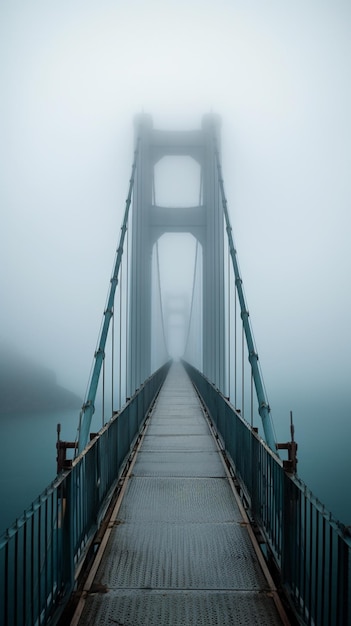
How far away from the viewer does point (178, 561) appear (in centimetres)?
432

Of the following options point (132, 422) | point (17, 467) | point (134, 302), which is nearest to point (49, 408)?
point (17, 467)

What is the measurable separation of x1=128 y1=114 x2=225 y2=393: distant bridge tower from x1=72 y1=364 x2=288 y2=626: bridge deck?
1842cm

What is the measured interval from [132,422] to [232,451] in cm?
242

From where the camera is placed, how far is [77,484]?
4.23 metres

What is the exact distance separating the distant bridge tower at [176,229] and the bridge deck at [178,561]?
1842 cm

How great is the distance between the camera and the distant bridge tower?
26.3 metres

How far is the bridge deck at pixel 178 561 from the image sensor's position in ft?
11.5

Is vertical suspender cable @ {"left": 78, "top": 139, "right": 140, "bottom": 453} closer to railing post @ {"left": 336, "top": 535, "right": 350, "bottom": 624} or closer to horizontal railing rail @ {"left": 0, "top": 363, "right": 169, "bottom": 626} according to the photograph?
horizontal railing rail @ {"left": 0, "top": 363, "right": 169, "bottom": 626}

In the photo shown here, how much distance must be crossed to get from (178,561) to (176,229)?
23842mm

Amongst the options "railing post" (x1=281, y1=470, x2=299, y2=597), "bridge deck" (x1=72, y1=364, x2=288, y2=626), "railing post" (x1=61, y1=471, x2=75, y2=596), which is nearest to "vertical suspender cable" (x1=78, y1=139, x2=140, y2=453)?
"bridge deck" (x1=72, y1=364, x2=288, y2=626)

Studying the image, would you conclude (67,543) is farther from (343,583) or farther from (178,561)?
(343,583)

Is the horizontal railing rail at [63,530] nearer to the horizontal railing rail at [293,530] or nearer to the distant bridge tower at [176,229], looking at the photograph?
the horizontal railing rail at [293,530]

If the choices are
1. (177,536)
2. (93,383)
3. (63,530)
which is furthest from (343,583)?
(93,383)

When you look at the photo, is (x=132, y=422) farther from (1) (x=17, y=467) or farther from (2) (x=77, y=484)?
(1) (x=17, y=467)
